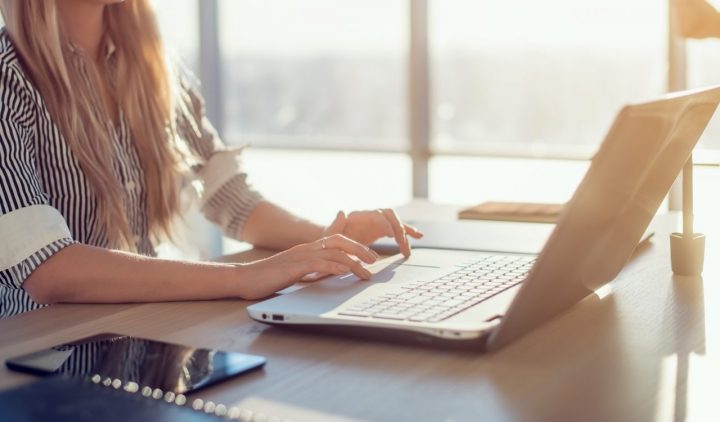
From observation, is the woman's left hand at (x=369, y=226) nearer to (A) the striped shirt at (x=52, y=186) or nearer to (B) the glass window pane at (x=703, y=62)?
(A) the striped shirt at (x=52, y=186)

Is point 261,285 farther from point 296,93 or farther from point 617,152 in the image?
→ point 296,93

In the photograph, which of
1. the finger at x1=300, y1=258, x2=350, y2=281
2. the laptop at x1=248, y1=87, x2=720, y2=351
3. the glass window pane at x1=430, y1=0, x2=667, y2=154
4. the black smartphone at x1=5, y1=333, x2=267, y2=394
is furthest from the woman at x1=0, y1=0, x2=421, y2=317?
the glass window pane at x1=430, y1=0, x2=667, y2=154

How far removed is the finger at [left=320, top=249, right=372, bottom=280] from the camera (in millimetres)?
1262

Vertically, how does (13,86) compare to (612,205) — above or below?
above

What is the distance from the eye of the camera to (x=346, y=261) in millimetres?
1267

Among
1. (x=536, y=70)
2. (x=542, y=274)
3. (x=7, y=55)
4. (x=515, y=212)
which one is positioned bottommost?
(x=515, y=212)

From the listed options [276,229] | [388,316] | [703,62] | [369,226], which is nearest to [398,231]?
[369,226]

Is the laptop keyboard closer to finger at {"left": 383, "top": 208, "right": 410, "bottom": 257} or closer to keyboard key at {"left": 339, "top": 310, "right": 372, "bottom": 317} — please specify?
keyboard key at {"left": 339, "top": 310, "right": 372, "bottom": 317}

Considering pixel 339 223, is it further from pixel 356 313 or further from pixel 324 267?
pixel 356 313

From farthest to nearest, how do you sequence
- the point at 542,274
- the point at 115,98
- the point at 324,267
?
the point at 115,98, the point at 324,267, the point at 542,274

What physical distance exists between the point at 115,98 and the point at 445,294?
36.9 inches

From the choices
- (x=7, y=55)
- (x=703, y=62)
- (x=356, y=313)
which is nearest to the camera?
(x=356, y=313)

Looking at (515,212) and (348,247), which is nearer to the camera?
(348,247)

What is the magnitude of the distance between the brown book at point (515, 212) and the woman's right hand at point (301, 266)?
2.16ft
